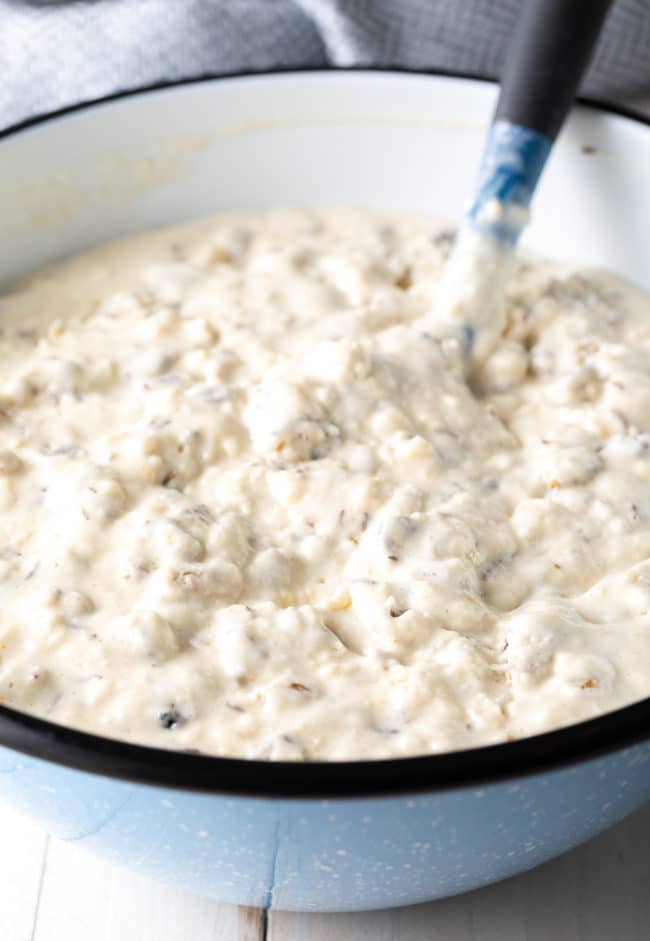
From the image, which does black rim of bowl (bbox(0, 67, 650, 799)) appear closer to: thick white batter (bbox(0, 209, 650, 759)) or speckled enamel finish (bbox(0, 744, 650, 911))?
speckled enamel finish (bbox(0, 744, 650, 911))

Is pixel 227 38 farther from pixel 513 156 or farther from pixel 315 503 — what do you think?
pixel 315 503

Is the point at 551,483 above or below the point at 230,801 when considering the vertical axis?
below

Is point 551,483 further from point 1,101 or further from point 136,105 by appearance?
point 1,101

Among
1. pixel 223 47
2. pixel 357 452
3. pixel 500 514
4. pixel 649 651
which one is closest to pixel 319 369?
pixel 357 452

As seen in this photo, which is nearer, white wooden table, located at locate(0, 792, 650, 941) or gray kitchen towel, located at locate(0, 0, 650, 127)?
white wooden table, located at locate(0, 792, 650, 941)

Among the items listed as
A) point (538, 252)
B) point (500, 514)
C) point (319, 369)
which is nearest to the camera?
point (500, 514)

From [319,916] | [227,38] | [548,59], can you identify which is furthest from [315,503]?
[227,38]

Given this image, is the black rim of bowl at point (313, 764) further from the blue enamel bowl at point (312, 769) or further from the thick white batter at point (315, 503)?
the thick white batter at point (315, 503)

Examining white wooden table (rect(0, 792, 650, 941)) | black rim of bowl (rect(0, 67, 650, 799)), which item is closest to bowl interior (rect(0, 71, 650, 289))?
white wooden table (rect(0, 792, 650, 941))
